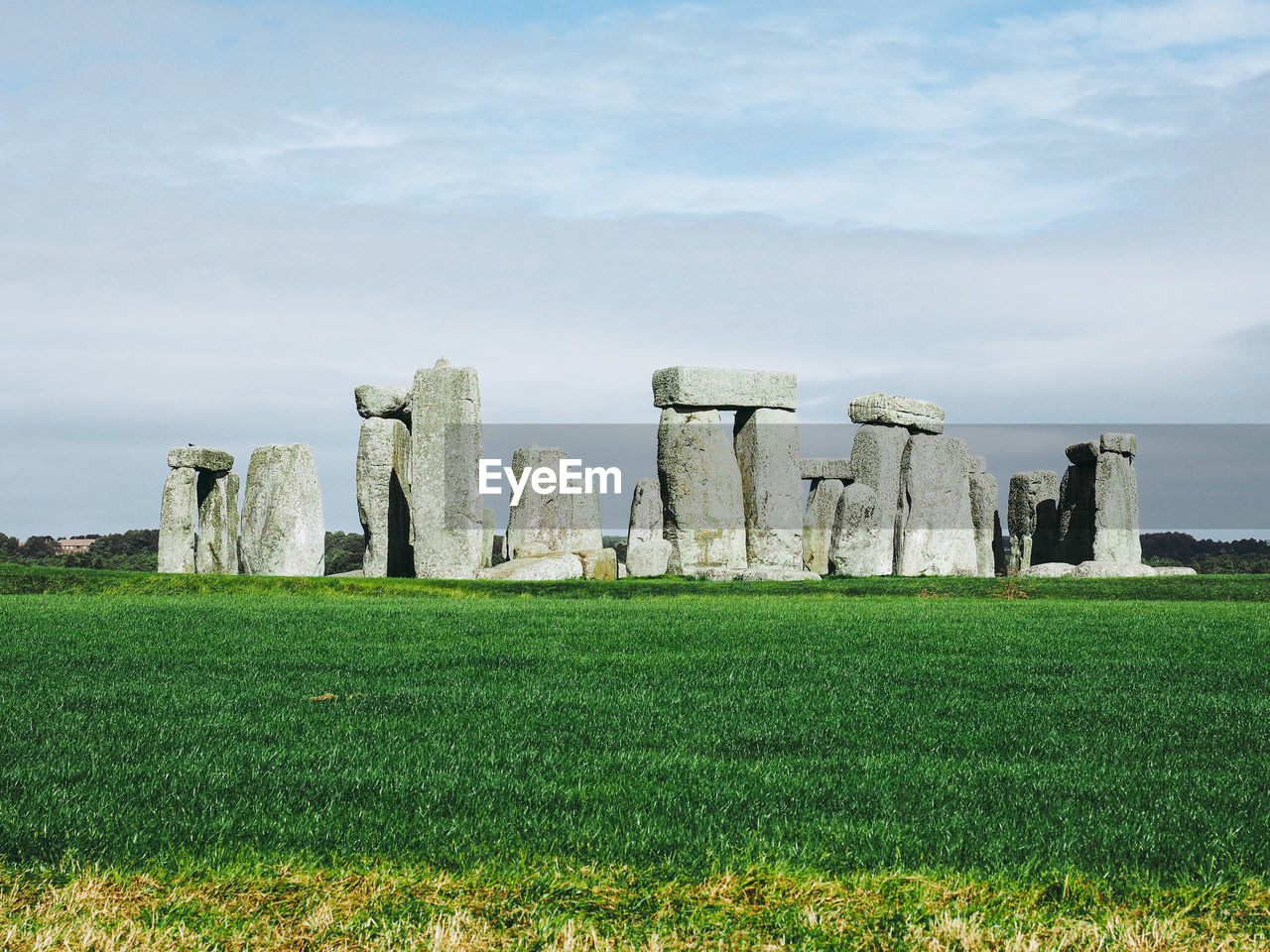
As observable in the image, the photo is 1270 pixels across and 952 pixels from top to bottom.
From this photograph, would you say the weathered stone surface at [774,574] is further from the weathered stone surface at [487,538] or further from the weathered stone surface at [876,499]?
the weathered stone surface at [487,538]

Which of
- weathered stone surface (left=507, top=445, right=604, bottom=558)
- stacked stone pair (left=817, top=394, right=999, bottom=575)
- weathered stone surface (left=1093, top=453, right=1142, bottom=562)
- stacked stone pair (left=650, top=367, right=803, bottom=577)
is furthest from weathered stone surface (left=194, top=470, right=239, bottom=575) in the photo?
weathered stone surface (left=1093, top=453, right=1142, bottom=562)

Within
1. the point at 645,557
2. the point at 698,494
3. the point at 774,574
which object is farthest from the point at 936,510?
the point at 698,494

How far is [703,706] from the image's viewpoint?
568 cm

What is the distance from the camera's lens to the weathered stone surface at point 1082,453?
2214cm

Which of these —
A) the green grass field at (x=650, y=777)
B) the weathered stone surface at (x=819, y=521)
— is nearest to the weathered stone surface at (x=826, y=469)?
the weathered stone surface at (x=819, y=521)

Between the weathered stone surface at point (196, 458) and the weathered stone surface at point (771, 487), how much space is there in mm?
10810

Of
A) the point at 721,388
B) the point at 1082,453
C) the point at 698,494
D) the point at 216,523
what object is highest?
the point at 721,388

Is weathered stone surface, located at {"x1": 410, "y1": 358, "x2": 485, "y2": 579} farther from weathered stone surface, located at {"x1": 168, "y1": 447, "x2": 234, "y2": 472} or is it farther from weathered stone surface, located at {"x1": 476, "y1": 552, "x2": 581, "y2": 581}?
weathered stone surface, located at {"x1": 168, "y1": 447, "x2": 234, "y2": 472}

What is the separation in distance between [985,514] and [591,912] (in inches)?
885

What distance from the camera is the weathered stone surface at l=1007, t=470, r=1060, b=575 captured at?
25.8 m

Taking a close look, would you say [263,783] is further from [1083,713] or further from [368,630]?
[368,630]

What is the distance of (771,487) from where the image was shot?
1756cm

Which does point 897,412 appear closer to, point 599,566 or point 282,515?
point 599,566

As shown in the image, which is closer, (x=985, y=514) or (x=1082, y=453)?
(x=1082, y=453)
